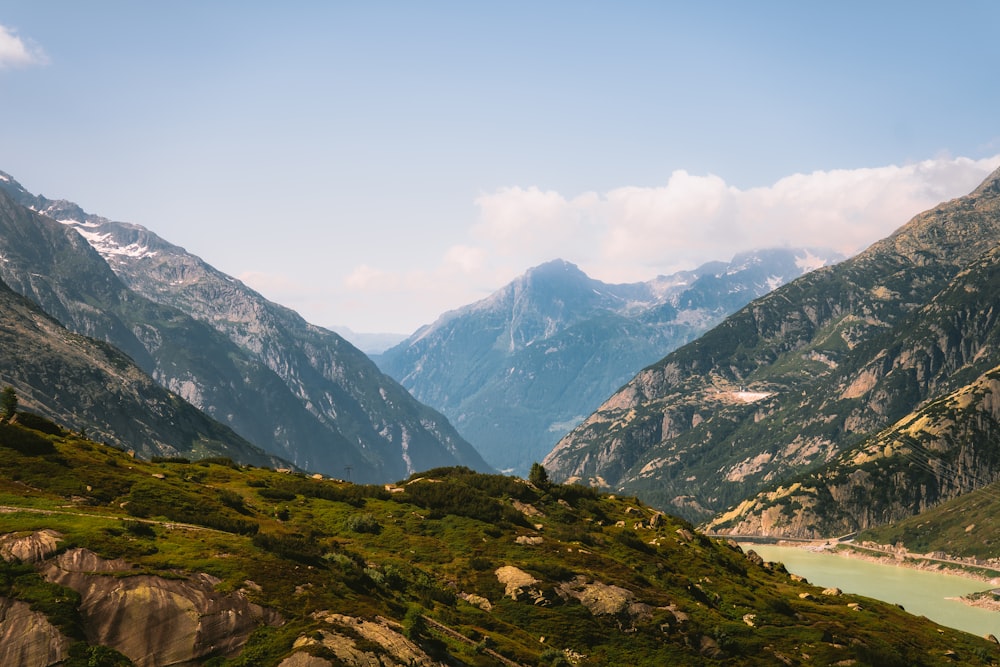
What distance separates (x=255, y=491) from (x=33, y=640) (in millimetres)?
47572

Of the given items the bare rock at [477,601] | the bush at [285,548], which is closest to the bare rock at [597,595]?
the bare rock at [477,601]

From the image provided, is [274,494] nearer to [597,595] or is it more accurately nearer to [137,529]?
[137,529]

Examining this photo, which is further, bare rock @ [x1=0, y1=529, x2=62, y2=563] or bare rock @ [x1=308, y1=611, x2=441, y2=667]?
bare rock @ [x1=308, y1=611, x2=441, y2=667]

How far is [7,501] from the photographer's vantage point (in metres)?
51.8

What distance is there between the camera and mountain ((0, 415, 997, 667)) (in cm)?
4288

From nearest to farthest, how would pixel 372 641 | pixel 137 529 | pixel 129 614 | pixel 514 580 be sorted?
pixel 129 614
pixel 372 641
pixel 137 529
pixel 514 580

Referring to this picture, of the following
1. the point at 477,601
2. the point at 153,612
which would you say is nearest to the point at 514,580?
the point at 477,601

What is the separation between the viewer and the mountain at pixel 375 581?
42.9m

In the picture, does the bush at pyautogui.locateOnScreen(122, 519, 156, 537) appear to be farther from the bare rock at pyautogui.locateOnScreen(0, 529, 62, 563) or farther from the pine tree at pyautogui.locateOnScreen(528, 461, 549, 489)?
the pine tree at pyautogui.locateOnScreen(528, 461, 549, 489)

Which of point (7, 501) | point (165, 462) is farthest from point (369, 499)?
point (7, 501)

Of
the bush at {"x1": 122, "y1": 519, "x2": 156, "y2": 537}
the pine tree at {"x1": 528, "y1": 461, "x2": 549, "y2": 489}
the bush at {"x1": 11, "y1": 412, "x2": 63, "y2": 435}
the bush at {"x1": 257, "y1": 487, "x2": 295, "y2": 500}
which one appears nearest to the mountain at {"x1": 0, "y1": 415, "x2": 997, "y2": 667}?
the bush at {"x1": 122, "y1": 519, "x2": 156, "y2": 537}

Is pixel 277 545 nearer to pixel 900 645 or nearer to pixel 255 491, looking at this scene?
pixel 255 491

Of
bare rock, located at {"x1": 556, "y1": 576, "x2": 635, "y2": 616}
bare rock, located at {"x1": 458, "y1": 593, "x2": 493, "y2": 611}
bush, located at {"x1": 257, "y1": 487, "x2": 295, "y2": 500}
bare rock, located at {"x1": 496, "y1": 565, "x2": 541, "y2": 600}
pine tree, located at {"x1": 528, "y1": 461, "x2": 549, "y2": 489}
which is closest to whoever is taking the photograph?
bare rock, located at {"x1": 458, "y1": 593, "x2": 493, "y2": 611}

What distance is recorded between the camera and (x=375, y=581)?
57.4 meters
